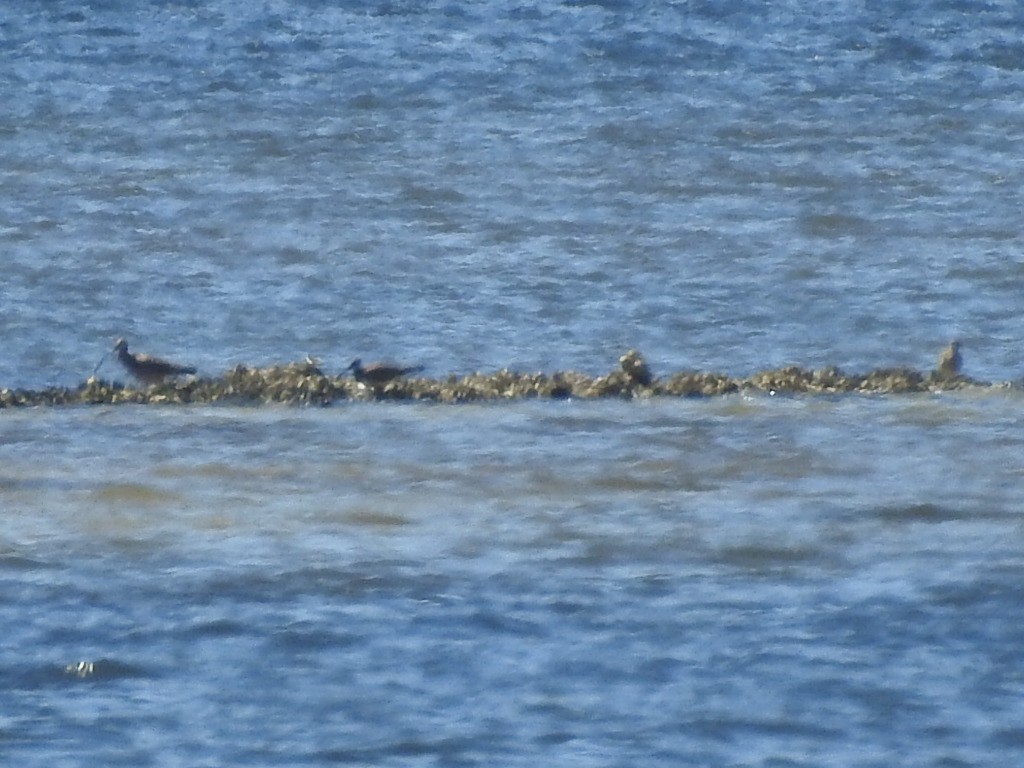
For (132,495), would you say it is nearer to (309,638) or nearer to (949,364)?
(309,638)

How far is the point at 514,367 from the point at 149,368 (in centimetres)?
247

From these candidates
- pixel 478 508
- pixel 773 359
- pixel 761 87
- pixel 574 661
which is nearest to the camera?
pixel 574 661

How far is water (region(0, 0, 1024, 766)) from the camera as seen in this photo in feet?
29.6

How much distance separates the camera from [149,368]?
14914 mm

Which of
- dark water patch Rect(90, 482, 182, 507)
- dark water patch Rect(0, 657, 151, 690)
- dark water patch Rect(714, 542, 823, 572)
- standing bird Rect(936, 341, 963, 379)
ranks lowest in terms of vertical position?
dark water patch Rect(90, 482, 182, 507)

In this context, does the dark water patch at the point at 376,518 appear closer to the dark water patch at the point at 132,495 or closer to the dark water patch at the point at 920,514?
the dark water patch at the point at 132,495

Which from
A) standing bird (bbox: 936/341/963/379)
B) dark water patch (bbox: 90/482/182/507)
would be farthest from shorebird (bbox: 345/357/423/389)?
standing bird (bbox: 936/341/963/379)

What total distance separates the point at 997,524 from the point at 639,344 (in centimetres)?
601

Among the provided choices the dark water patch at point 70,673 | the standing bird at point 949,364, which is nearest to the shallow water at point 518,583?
the dark water patch at point 70,673

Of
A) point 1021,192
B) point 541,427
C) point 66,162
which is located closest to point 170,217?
point 66,162

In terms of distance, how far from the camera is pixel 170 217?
22.6 meters

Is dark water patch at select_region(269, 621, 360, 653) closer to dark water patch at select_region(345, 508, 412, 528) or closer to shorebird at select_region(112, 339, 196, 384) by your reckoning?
dark water patch at select_region(345, 508, 412, 528)

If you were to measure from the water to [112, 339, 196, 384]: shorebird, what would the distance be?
563mm

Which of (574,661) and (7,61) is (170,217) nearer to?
(7,61)
